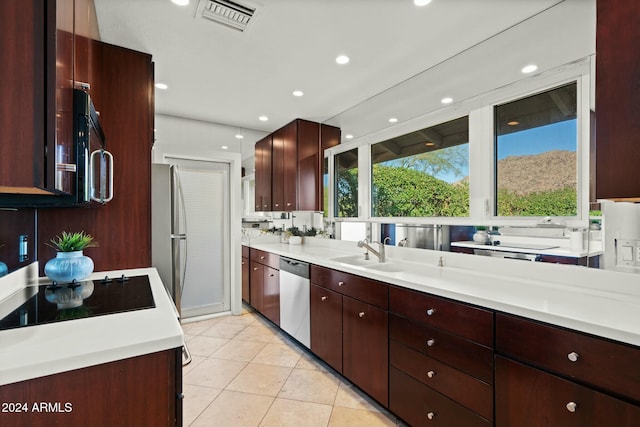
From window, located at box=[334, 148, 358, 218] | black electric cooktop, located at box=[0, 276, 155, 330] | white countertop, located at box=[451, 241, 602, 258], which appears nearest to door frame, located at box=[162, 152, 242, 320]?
window, located at box=[334, 148, 358, 218]

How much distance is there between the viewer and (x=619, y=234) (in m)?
1.44

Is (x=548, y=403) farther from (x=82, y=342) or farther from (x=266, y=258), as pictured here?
(x=266, y=258)

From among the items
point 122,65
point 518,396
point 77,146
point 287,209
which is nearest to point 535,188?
point 518,396

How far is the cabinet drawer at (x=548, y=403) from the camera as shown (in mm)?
1016

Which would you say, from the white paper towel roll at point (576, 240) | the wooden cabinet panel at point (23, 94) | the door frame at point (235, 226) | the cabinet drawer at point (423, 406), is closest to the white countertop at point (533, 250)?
the white paper towel roll at point (576, 240)

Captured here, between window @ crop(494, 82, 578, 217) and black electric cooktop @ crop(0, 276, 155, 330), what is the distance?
7.10ft

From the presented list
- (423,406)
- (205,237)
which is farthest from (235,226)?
(423,406)

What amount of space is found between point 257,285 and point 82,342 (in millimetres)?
2840

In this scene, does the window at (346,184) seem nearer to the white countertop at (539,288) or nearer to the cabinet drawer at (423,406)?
the white countertop at (539,288)

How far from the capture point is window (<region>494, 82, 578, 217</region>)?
5.44 ft

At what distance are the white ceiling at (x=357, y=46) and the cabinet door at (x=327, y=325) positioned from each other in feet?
5.44

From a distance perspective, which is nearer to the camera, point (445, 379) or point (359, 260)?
point (445, 379)

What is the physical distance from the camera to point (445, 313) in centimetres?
152

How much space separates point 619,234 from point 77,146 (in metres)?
2.39
